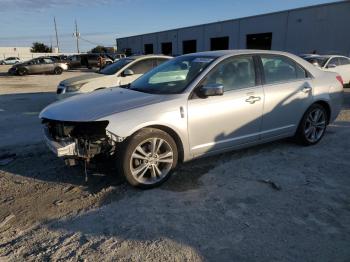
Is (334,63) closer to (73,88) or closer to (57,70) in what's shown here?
(73,88)

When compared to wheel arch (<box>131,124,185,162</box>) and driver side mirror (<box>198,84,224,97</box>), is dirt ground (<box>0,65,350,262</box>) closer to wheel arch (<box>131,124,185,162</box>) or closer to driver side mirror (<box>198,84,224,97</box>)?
wheel arch (<box>131,124,185,162</box>)

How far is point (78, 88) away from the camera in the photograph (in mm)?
9109

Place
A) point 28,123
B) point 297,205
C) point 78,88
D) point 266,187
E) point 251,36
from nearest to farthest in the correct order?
point 297,205 < point 266,187 < point 28,123 < point 78,88 < point 251,36

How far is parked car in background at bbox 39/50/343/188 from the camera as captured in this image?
13.8 ft

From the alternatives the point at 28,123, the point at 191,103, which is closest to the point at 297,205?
the point at 191,103

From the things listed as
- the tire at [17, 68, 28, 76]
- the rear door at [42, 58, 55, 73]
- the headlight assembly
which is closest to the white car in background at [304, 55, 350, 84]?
the headlight assembly

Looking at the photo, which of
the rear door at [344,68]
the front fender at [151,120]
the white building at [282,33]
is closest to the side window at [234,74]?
the front fender at [151,120]

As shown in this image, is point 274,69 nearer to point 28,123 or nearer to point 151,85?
point 151,85

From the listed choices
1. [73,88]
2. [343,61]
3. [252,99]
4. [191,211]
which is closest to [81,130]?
[191,211]

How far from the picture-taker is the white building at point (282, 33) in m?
27.0

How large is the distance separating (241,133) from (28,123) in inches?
214

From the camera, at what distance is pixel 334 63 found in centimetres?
1540

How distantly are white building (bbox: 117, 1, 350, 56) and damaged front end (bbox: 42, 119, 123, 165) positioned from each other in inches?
1039

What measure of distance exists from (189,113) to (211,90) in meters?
0.40
